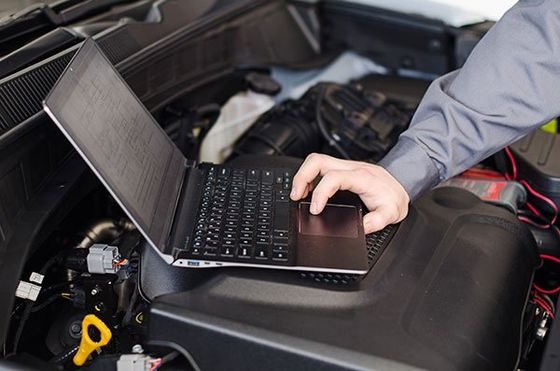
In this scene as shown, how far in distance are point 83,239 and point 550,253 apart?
2.77 ft

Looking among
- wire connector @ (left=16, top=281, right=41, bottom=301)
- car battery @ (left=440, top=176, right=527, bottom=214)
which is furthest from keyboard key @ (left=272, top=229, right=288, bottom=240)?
car battery @ (left=440, top=176, right=527, bottom=214)

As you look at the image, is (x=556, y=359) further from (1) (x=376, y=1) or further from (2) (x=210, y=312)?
(1) (x=376, y=1)

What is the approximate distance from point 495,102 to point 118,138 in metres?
0.63

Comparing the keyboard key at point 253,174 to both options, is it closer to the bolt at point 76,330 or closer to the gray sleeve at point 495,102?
the gray sleeve at point 495,102

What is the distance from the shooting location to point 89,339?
0.96m

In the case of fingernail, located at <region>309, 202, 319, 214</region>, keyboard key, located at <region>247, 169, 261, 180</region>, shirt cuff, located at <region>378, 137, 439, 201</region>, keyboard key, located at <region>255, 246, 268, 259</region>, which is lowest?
shirt cuff, located at <region>378, 137, 439, 201</region>

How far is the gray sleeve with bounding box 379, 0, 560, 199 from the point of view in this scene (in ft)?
3.86

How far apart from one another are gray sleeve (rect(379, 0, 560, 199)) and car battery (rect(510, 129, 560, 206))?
18 cm

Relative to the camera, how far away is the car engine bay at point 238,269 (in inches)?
34.8

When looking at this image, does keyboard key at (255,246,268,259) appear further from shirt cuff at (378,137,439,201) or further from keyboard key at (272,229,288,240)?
shirt cuff at (378,137,439,201)

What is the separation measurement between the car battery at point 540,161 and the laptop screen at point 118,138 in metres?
0.69

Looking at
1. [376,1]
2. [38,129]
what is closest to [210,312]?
[38,129]

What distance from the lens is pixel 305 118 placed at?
1.63m

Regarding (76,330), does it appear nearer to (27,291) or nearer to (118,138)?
(27,291)
